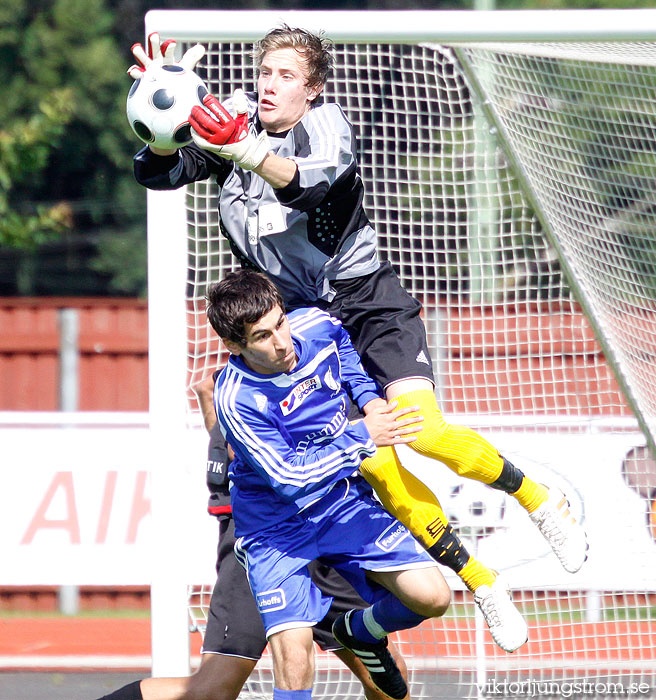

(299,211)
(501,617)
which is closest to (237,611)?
(501,617)

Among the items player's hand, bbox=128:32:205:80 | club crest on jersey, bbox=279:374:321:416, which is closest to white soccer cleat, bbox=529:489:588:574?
club crest on jersey, bbox=279:374:321:416

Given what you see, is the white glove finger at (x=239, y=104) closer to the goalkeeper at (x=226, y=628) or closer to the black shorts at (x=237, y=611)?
the goalkeeper at (x=226, y=628)

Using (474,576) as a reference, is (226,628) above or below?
below

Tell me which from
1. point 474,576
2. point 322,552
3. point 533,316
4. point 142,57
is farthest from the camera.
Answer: point 533,316

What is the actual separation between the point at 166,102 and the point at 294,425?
117 cm

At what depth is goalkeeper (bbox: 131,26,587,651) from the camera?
365cm

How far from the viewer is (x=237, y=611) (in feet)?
13.6

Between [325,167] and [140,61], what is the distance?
27.4 inches

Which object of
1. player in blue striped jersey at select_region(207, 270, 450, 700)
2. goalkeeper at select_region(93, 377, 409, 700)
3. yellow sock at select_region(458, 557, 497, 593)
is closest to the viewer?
player in blue striped jersey at select_region(207, 270, 450, 700)

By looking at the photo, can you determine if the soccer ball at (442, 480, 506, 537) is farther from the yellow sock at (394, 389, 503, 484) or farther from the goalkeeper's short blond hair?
the goalkeeper's short blond hair

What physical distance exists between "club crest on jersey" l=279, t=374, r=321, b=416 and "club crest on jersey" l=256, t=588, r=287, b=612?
0.61m

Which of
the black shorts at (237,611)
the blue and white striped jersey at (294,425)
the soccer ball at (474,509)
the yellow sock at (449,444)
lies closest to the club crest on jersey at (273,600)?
the blue and white striped jersey at (294,425)

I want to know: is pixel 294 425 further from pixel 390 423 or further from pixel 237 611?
pixel 237 611

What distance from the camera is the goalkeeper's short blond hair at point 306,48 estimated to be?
12.1 ft
